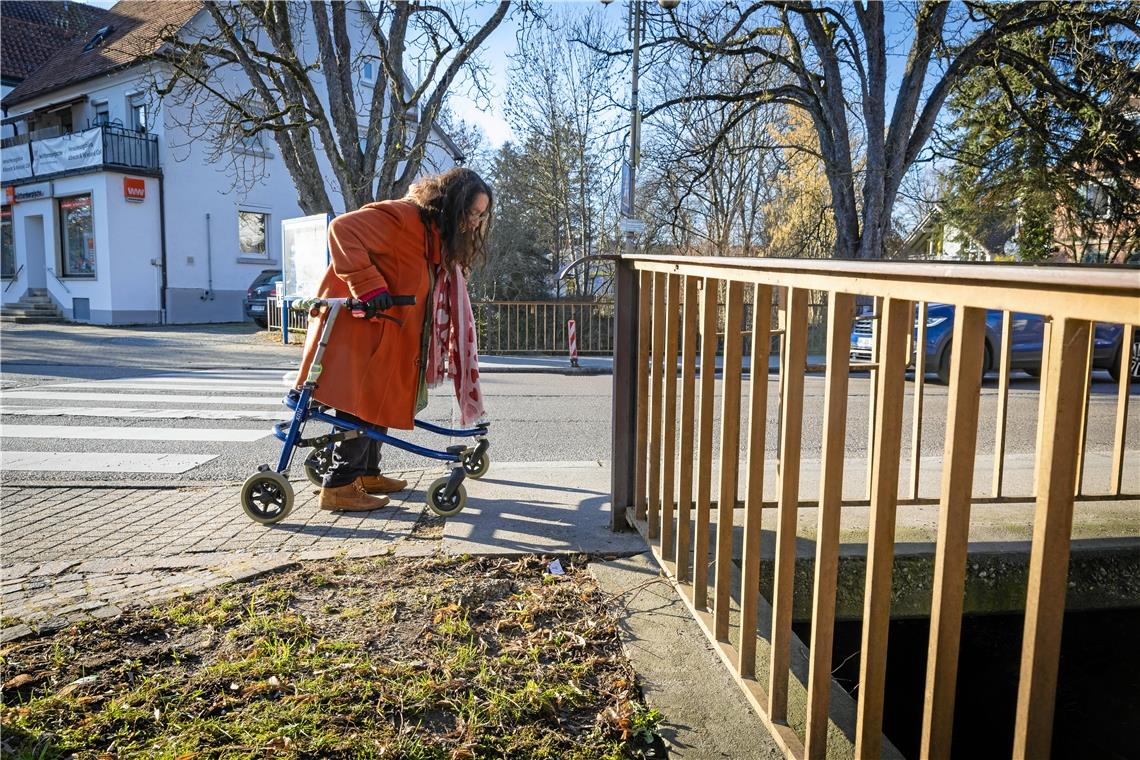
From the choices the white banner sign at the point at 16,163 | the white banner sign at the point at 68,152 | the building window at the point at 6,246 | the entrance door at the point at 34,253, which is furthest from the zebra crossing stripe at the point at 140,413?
the building window at the point at 6,246

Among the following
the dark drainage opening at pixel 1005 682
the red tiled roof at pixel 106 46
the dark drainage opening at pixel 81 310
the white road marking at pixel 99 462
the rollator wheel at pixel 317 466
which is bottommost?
the dark drainage opening at pixel 1005 682

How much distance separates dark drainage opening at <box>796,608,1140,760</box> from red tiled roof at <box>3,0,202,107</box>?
27.1 m

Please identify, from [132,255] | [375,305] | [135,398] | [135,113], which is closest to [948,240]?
[132,255]

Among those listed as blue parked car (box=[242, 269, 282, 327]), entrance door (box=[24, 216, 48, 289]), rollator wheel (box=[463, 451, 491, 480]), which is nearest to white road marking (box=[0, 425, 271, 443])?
rollator wheel (box=[463, 451, 491, 480])

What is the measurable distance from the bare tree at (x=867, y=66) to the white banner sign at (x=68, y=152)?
676 inches

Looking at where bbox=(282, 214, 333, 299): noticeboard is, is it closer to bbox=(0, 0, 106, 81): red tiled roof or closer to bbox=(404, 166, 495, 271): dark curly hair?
bbox=(404, 166, 495, 271): dark curly hair

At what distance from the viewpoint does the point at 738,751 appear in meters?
2.04

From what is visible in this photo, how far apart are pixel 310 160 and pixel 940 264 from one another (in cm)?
1663

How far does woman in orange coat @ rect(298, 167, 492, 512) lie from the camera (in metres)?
3.91

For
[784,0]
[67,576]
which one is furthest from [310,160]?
[67,576]

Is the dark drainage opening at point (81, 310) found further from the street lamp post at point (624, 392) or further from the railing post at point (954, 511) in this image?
the railing post at point (954, 511)

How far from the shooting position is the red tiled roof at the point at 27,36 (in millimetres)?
30906

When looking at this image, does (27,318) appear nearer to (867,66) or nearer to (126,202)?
(126,202)

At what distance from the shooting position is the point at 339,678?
92.9 inches
